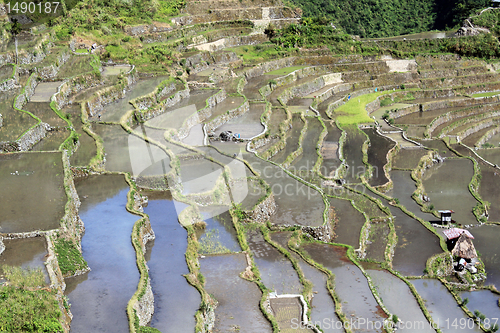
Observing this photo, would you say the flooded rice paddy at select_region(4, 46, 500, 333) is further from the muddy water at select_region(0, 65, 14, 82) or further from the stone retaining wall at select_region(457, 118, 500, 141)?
the stone retaining wall at select_region(457, 118, 500, 141)

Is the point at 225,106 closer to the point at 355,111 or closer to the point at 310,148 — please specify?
the point at 310,148

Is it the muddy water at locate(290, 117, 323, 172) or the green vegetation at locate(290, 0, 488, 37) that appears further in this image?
the green vegetation at locate(290, 0, 488, 37)

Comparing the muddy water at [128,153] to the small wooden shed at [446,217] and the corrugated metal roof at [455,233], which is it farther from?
the small wooden shed at [446,217]

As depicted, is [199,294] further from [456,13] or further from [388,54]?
[456,13]

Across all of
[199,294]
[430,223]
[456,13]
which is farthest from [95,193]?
[456,13]

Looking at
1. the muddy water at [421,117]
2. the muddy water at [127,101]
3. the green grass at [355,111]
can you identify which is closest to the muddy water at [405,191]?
the green grass at [355,111]

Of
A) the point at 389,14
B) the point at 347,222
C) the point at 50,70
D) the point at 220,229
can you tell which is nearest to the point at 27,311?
the point at 220,229

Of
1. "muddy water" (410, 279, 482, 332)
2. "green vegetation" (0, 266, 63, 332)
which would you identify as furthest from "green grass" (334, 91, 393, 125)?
"green vegetation" (0, 266, 63, 332)
